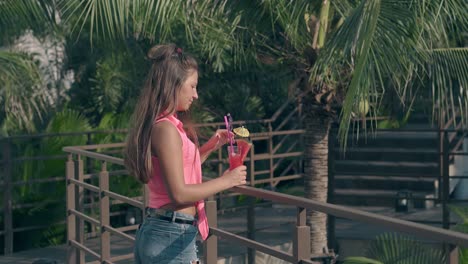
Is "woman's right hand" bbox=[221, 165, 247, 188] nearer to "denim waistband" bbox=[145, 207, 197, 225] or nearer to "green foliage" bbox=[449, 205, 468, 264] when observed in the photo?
"denim waistband" bbox=[145, 207, 197, 225]

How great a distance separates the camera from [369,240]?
10977 millimetres

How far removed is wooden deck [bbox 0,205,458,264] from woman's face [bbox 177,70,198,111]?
18.5 feet

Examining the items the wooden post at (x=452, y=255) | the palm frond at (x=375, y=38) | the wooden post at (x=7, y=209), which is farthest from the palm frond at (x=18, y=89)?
the wooden post at (x=452, y=255)

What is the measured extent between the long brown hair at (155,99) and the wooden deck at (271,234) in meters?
5.59

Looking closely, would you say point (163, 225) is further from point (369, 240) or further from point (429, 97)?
point (429, 97)

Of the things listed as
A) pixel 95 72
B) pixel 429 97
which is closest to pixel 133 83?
pixel 95 72

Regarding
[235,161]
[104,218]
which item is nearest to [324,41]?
[104,218]

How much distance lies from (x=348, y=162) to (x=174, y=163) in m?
10.8

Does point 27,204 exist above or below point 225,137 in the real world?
below

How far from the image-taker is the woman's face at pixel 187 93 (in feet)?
12.5

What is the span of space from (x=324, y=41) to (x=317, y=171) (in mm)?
1567

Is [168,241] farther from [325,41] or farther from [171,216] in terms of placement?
[325,41]

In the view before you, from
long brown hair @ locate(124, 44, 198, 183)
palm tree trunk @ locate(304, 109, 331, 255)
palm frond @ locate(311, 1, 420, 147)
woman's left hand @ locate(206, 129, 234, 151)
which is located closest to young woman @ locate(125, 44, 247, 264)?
long brown hair @ locate(124, 44, 198, 183)

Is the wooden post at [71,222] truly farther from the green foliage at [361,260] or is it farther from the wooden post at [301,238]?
the wooden post at [301,238]
